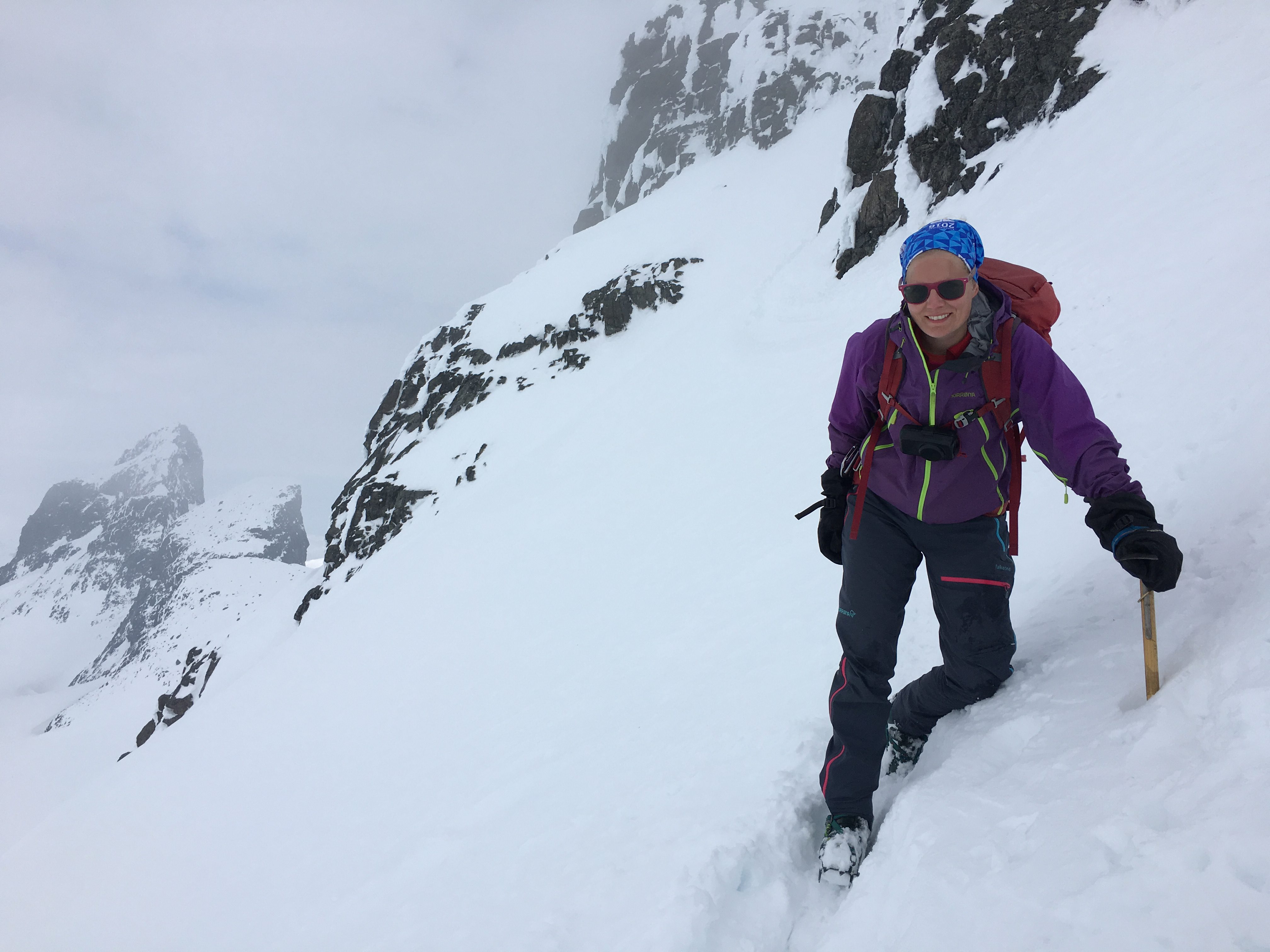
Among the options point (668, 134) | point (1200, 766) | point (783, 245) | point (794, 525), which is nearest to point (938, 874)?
point (1200, 766)

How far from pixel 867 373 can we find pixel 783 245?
30.1 metres

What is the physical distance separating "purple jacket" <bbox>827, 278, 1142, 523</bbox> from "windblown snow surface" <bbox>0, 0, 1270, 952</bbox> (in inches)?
29.1

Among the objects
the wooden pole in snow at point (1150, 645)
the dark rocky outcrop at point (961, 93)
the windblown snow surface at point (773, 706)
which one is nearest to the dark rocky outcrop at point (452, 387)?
the windblown snow surface at point (773, 706)

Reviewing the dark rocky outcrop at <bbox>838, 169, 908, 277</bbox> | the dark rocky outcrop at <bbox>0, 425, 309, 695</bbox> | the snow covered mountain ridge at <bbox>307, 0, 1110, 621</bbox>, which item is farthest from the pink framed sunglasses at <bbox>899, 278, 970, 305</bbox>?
the dark rocky outcrop at <bbox>0, 425, 309, 695</bbox>

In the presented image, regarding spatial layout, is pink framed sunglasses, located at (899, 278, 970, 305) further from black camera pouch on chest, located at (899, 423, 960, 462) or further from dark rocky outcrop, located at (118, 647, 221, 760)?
dark rocky outcrop, located at (118, 647, 221, 760)

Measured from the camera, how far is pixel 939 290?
7.72ft

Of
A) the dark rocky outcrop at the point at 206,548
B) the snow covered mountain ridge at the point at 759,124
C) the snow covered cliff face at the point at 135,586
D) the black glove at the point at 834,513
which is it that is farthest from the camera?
the dark rocky outcrop at the point at 206,548

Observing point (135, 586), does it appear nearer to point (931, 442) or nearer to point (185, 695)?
point (185, 695)

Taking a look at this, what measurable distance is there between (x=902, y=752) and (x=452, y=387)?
37674 millimetres

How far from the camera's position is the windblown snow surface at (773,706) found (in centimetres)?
195

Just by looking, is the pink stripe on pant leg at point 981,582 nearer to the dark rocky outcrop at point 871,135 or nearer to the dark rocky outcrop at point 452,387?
the dark rocky outcrop at point 871,135

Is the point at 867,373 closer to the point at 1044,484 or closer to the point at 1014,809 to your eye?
the point at 1014,809

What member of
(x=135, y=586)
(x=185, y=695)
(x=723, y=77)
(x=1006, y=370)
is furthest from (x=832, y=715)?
(x=135, y=586)

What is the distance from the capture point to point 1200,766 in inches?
68.7
